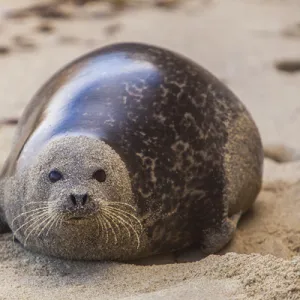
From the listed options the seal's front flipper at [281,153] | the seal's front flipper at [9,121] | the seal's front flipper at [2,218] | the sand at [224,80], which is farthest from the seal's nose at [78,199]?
the seal's front flipper at [9,121]

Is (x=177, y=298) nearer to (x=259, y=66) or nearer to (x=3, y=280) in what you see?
(x=3, y=280)

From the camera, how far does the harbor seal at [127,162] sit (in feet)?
9.56

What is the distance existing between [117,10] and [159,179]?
516cm

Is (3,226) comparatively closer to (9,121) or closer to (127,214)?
(127,214)

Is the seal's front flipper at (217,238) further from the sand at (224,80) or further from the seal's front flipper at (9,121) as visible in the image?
the seal's front flipper at (9,121)

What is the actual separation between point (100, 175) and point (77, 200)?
0.21 metres

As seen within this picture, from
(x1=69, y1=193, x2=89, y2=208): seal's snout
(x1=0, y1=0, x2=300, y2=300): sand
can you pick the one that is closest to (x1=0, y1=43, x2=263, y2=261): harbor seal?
(x1=69, y1=193, x2=89, y2=208): seal's snout

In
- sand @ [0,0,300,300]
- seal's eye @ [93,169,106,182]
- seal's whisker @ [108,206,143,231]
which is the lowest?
sand @ [0,0,300,300]

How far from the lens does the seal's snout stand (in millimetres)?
2717

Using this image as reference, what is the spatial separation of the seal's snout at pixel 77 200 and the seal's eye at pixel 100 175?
16 cm

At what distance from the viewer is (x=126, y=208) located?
3.00 meters

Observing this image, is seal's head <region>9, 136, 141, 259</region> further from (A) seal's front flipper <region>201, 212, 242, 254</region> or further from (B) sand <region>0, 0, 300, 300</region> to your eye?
(A) seal's front flipper <region>201, 212, 242, 254</region>

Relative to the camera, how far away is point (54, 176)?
287cm

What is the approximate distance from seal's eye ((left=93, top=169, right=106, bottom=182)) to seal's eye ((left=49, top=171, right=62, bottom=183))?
0.42 ft
